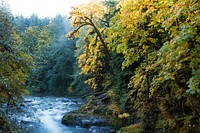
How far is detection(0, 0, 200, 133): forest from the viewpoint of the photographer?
5805 millimetres

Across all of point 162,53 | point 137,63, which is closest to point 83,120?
point 137,63

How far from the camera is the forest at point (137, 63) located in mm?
5805

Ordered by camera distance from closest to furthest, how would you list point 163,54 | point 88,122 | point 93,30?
point 163,54 < point 88,122 < point 93,30

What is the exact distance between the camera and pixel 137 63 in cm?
1580

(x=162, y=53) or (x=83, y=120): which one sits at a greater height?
(x=162, y=53)

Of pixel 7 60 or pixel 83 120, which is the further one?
pixel 83 120

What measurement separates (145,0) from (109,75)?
1137 cm

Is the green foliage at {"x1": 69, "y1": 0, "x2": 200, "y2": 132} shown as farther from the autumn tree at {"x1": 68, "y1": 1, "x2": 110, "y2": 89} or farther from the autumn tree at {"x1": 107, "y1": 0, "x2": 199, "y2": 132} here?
the autumn tree at {"x1": 68, "y1": 1, "x2": 110, "y2": 89}

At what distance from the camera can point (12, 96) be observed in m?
6.45

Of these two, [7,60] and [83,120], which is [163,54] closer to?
[7,60]

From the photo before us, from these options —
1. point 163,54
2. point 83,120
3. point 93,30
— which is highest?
point 93,30

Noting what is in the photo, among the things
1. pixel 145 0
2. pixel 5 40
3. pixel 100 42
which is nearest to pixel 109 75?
pixel 100 42

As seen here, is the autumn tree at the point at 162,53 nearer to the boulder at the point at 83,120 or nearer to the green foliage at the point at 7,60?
the green foliage at the point at 7,60

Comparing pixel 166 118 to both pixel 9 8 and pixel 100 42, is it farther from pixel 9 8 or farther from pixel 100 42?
pixel 100 42
